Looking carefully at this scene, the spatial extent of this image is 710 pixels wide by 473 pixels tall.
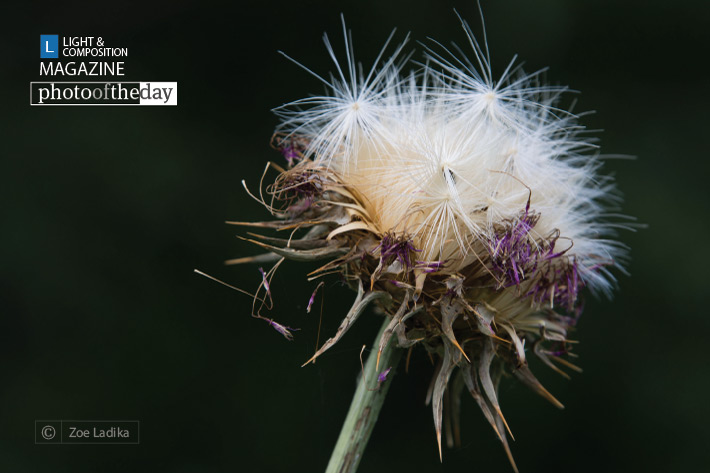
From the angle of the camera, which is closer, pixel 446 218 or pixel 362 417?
pixel 446 218

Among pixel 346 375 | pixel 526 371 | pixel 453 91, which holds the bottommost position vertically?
pixel 346 375

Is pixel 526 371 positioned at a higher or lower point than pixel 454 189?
lower

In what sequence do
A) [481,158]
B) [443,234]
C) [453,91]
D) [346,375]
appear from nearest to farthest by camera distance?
[443,234] < [481,158] < [453,91] < [346,375]

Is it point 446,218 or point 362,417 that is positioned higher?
point 446,218

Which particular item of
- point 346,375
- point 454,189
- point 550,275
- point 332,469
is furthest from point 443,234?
point 346,375

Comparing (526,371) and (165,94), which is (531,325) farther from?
(165,94)

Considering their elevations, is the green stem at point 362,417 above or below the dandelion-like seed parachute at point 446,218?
below
